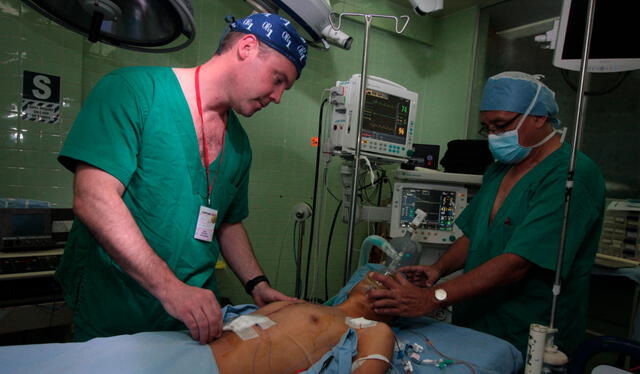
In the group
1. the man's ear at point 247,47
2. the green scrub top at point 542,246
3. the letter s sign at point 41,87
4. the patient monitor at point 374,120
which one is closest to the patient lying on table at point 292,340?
the green scrub top at point 542,246

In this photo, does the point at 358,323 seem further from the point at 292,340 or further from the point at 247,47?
the point at 247,47

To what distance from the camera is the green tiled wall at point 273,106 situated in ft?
8.21

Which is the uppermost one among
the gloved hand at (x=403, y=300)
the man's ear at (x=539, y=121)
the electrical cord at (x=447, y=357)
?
the man's ear at (x=539, y=121)

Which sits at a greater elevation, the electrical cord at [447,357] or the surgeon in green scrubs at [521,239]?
the surgeon in green scrubs at [521,239]

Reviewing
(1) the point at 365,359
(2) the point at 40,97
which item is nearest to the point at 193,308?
(1) the point at 365,359

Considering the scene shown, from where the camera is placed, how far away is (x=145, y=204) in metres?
1.18

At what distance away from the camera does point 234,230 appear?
1.59 meters

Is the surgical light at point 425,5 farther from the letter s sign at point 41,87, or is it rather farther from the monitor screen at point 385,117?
the letter s sign at point 41,87

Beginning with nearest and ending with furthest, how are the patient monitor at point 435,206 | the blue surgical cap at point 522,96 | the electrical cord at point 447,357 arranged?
1. the electrical cord at point 447,357
2. the blue surgical cap at point 522,96
3. the patient monitor at point 435,206

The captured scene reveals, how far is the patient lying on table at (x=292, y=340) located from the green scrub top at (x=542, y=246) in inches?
21.9

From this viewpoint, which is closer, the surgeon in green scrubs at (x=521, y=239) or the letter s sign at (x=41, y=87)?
the surgeon in green scrubs at (x=521, y=239)

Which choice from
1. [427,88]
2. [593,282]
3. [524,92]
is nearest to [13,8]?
[524,92]

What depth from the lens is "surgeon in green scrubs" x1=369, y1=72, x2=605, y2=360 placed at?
1.36 m

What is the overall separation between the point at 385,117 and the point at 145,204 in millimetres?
1833
